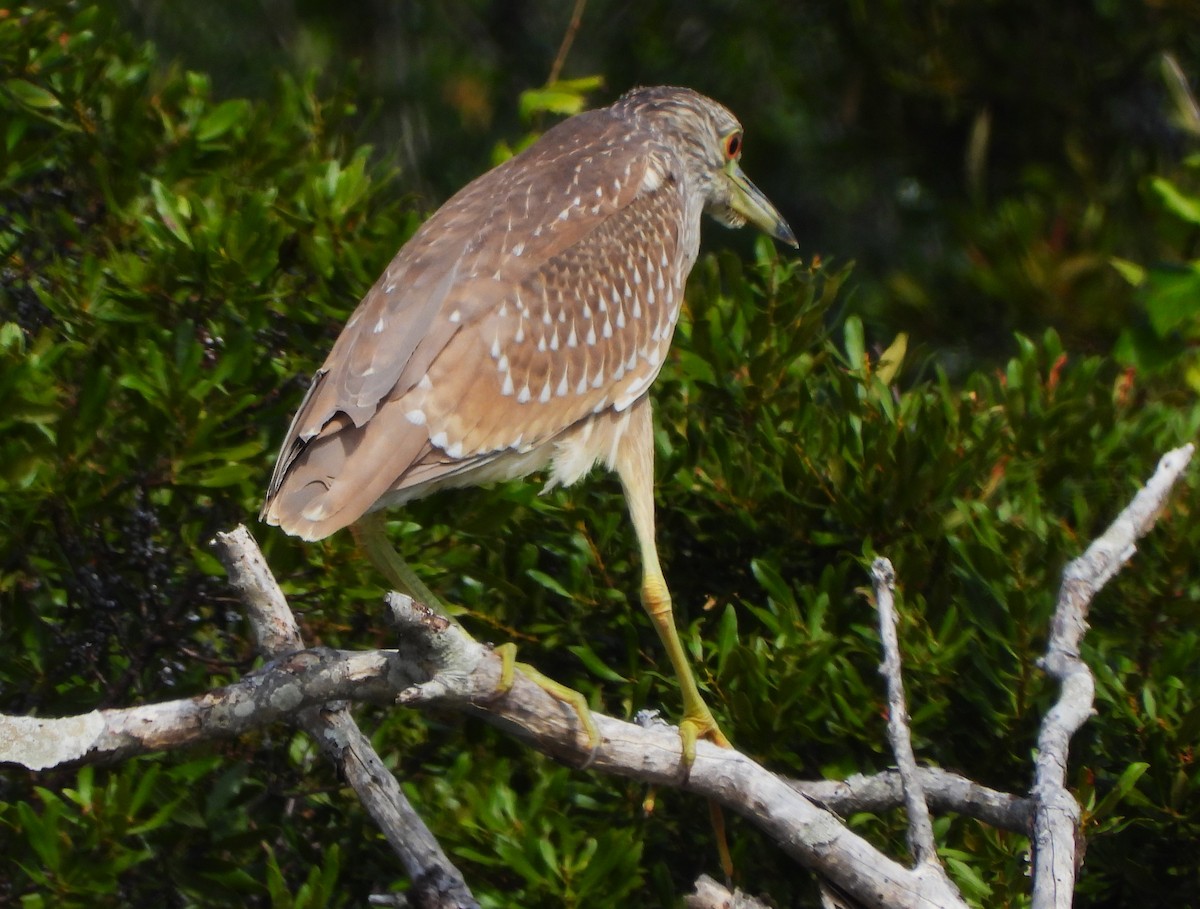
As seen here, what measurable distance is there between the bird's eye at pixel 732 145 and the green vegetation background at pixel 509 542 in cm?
49

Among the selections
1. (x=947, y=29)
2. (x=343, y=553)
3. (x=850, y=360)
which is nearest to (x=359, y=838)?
(x=343, y=553)

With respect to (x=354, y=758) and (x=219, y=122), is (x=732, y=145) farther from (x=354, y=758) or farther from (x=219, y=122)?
(x=354, y=758)

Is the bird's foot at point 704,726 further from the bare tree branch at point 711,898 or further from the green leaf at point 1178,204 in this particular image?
the green leaf at point 1178,204

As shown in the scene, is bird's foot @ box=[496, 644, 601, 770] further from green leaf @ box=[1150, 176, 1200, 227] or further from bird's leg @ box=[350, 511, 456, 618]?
green leaf @ box=[1150, 176, 1200, 227]

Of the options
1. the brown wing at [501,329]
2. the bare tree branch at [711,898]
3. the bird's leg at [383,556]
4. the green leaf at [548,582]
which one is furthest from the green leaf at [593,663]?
the bare tree branch at [711,898]

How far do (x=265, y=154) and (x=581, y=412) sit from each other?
1197mm

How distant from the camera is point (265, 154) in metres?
3.86

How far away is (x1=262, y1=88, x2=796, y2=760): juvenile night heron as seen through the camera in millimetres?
2844

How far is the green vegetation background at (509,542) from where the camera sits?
2.90 meters

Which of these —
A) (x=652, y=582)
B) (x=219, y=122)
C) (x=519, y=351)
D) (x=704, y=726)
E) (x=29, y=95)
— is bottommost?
(x=704, y=726)

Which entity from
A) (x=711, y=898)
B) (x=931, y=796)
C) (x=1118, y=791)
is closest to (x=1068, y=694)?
(x=1118, y=791)

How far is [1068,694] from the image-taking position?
8.31ft

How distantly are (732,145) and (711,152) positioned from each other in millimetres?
142

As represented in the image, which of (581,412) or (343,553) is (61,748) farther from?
(581,412)
